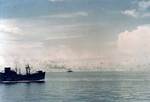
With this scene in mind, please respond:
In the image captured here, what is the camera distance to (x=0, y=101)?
15.9 metres

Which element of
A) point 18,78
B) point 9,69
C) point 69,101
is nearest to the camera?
point 69,101

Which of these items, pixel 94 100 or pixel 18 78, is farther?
pixel 18 78

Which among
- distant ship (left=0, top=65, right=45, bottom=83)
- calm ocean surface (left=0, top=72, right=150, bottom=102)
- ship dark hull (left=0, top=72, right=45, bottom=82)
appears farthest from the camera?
ship dark hull (left=0, top=72, right=45, bottom=82)

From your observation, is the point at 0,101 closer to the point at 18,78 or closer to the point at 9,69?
the point at 9,69

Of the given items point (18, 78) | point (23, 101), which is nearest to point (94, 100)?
point (23, 101)

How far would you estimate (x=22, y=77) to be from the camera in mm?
28844

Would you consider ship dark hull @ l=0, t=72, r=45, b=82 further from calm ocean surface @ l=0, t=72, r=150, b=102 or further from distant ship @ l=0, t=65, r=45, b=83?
calm ocean surface @ l=0, t=72, r=150, b=102

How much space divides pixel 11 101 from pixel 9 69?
33.2ft

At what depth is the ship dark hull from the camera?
2677 cm

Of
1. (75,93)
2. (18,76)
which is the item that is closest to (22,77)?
(18,76)

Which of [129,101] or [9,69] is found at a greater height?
[9,69]

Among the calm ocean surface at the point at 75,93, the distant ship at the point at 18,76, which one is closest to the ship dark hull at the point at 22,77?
the distant ship at the point at 18,76

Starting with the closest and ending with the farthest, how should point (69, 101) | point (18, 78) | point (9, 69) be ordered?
point (69, 101)
point (9, 69)
point (18, 78)

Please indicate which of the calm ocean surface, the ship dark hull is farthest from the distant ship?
the calm ocean surface
